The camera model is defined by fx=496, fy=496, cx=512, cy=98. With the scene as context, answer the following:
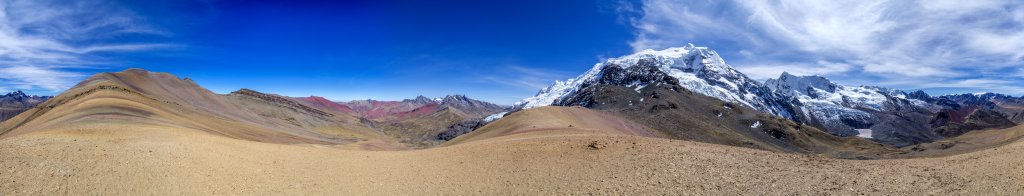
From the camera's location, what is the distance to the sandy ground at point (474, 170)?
2091 centimetres

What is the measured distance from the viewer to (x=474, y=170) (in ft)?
100

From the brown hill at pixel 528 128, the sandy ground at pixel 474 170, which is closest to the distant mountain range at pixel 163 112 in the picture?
the sandy ground at pixel 474 170

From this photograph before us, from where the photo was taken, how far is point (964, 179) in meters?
19.6

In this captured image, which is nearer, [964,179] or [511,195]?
[964,179]

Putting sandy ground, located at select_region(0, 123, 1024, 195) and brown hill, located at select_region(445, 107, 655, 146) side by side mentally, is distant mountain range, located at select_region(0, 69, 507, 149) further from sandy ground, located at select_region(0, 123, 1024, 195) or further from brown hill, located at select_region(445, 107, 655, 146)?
brown hill, located at select_region(445, 107, 655, 146)

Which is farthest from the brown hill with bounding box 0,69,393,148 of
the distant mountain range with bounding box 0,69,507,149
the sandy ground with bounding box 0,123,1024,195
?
the sandy ground with bounding box 0,123,1024,195

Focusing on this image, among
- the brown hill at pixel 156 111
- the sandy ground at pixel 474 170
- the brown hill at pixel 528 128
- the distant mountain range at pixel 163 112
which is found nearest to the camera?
the sandy ground at pixel 474 170

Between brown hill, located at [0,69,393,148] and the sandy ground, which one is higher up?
brown hill, located at [0,69,393,148]

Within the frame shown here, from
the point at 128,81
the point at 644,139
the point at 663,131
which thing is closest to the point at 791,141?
the point at 663,131

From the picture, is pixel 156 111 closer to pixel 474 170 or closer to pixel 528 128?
pixel 528 128

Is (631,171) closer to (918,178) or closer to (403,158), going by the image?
(918,178)

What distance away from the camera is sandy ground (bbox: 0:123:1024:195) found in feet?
68.6

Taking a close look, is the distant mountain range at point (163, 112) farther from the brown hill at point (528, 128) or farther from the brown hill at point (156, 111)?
the brown hill at point (528, 128)

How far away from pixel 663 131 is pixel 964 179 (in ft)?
376
